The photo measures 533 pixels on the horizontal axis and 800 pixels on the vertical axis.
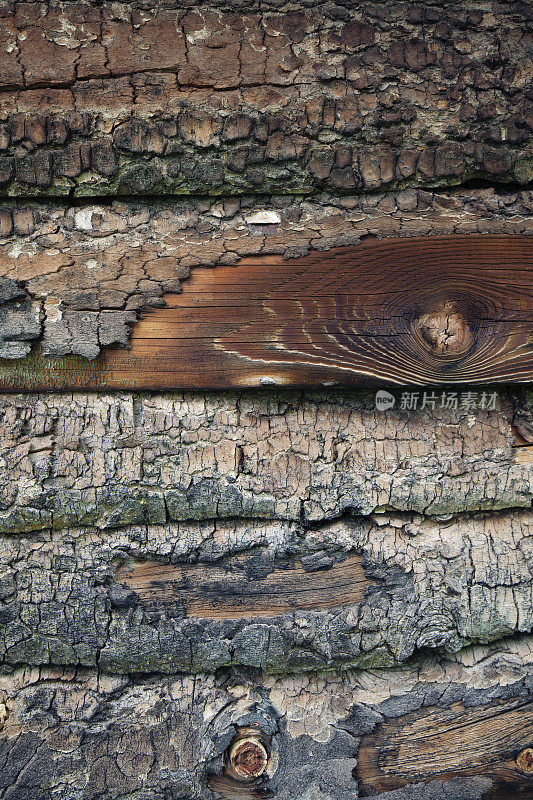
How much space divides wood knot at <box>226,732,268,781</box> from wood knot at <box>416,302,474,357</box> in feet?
3.89

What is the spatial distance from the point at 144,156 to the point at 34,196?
0.32 metres

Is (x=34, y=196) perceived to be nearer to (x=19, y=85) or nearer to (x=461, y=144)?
(x=19, y=85)

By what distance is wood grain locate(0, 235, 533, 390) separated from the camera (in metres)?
1.38

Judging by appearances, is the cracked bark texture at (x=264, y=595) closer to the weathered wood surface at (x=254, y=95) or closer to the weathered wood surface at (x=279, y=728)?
the weathered wood surface at (x=279, y=728)

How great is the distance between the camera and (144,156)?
1.35 metres

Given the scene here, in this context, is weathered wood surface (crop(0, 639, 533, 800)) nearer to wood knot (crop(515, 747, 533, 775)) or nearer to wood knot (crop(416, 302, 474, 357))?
wood knot (crop(515, 747, 533, 775))

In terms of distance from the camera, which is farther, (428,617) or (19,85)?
(428,617)

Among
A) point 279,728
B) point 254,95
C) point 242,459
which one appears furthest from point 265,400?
point 279,728

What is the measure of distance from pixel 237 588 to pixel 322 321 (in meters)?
0.78

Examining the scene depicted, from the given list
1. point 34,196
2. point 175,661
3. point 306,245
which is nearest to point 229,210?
point 306,245

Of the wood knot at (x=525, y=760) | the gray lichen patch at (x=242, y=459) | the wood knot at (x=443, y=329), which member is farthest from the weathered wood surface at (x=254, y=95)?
the wood knot at (x=525, y=760)

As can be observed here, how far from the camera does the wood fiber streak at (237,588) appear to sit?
4.70ft

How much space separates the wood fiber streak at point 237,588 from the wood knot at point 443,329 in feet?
2.10

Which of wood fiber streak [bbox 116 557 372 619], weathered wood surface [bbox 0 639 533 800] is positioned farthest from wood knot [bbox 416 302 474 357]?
weathered wood surface [bbox 0 639 533 800]
